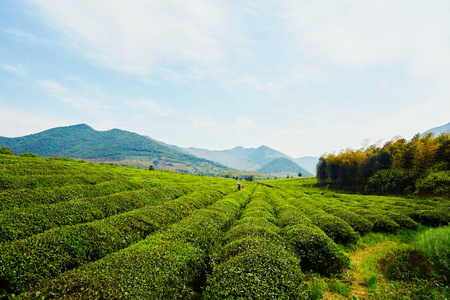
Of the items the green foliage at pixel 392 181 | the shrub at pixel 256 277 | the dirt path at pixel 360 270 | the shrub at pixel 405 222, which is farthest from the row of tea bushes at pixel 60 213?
the green foliage at pixel 392 181

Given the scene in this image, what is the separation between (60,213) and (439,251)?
75.8 feet

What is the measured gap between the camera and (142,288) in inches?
255

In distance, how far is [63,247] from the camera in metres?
8.88

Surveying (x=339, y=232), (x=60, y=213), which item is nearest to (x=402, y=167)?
(x=339, y=232)

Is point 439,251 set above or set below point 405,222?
above

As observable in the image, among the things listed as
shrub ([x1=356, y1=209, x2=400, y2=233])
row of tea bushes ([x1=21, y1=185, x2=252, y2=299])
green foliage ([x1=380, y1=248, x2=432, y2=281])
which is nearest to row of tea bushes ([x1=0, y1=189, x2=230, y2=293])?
row of tea bushes ([x1=21, y1=185, x2=252, y2=299])

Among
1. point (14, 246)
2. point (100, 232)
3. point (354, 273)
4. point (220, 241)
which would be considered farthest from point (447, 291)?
point (14, 246)

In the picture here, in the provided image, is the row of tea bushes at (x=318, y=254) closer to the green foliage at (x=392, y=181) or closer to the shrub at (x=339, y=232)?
the shrub at (x=339, y=232)

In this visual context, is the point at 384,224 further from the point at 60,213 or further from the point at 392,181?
the point at 392,181

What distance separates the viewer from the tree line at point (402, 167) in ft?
136

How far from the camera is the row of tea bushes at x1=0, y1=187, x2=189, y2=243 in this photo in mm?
10148

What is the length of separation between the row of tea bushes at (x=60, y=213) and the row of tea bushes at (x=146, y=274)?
6250mm

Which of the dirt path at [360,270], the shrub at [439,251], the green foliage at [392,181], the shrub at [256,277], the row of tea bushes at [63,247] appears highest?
the green foliage at [392,181]

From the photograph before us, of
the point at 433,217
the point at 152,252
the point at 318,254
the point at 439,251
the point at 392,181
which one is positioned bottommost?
the point at 318,254
